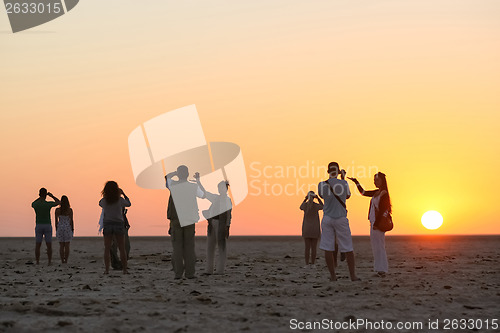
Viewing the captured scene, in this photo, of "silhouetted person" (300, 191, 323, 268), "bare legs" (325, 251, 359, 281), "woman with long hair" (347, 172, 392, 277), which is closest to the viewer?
"bare legs" (325, 251, 359, 281)

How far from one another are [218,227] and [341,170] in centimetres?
370

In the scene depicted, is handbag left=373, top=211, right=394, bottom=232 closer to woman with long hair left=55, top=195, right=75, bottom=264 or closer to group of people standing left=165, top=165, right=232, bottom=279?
group of people standing left=165, top=165, right=232, bottom=279

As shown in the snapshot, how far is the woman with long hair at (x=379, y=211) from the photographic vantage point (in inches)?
605

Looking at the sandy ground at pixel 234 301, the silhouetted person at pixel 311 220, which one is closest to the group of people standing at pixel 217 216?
the sandy ground at pixel 234 301

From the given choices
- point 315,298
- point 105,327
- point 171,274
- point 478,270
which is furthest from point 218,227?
point 105,327

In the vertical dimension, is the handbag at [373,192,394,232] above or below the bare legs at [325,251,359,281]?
above

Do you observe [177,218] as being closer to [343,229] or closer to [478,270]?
[343,229]

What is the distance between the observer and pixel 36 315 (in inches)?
388

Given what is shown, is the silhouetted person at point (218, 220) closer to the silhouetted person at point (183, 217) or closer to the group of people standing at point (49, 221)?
the silhouetted person at point (183, 217)

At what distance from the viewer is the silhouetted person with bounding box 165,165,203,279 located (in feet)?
50.5

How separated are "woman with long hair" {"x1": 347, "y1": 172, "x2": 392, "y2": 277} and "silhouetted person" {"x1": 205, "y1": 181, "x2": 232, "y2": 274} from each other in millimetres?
3162

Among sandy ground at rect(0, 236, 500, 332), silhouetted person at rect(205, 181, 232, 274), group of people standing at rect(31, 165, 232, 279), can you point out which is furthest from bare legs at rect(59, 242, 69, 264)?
silhouetted person at rect(205, 181, 232, 274)

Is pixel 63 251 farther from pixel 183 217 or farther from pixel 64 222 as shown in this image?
pixel 183 217

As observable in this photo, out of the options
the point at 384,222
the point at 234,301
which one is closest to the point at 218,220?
the point at 384,222
